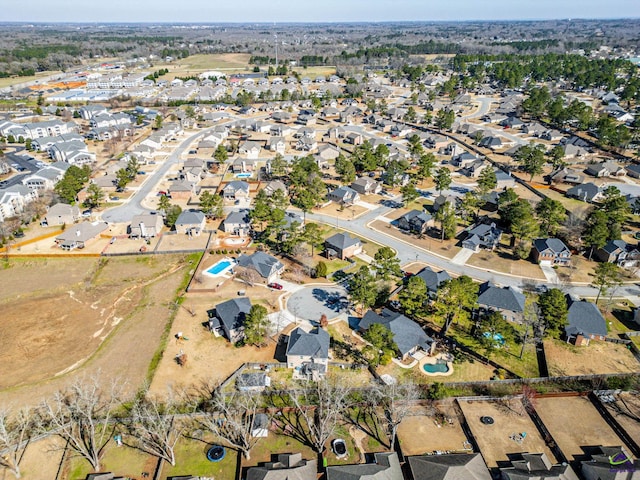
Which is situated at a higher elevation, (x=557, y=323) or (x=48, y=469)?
(x=557, y=323)

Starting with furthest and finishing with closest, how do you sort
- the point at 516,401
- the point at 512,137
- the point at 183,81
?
the point at 183,81
the point at 512,137
the point at 516,401

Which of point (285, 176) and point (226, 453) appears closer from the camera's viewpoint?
point (226, 453)

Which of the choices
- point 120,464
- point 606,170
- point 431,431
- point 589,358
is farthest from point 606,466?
point 606,170

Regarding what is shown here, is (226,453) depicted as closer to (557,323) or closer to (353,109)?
(557,323)

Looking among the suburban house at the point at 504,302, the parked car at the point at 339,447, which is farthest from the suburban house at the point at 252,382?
the suburban house at the point at 504,302

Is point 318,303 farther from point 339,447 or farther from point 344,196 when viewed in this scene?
point 344,196

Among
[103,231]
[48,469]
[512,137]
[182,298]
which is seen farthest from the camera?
[512,137]

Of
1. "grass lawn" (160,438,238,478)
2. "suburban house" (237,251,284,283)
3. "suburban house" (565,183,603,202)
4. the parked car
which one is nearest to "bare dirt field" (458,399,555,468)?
the parked car

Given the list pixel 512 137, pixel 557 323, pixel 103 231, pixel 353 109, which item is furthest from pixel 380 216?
pixel 353 109
